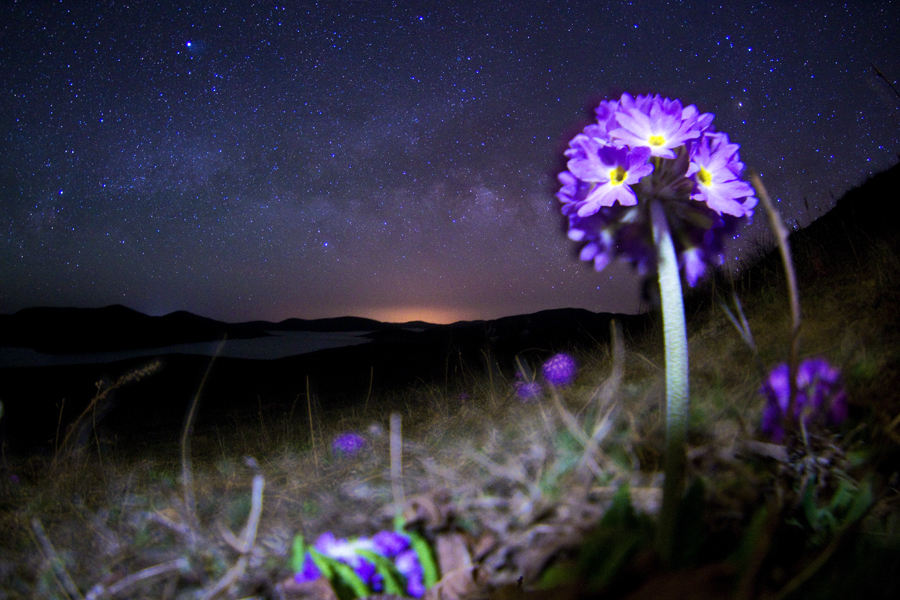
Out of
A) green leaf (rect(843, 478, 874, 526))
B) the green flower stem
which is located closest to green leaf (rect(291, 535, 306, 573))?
the green flower stem

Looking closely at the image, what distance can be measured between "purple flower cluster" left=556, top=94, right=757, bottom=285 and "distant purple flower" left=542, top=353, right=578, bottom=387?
2.42 metres

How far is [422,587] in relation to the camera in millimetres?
1148

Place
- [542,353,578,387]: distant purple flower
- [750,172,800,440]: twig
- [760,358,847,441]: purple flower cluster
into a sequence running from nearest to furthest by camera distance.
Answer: [750,172,800,440]: twig, [760,358,847,441]: purple flower cluster, [542,353,578,387]: distant purple flower

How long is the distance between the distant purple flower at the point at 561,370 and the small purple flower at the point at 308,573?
8.50ft

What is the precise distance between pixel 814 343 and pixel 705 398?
916 millimetres

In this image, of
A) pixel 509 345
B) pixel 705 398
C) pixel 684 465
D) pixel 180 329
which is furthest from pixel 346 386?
pixel 180 329

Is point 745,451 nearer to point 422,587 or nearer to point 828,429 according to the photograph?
point 828,429

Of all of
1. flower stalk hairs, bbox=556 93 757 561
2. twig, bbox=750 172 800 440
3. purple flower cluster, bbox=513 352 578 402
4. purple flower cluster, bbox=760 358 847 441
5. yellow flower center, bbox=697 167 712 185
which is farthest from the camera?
purple flower cluster, bbox=513 352 578 402

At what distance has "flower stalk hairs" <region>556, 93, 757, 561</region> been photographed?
1.08 metres

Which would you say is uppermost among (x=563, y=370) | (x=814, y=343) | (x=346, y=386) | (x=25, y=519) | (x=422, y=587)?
(x=814, y=343)

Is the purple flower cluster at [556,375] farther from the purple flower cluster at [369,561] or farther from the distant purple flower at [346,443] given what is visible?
the purple flower cluster at [369,561]

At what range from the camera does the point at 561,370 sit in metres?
4.16

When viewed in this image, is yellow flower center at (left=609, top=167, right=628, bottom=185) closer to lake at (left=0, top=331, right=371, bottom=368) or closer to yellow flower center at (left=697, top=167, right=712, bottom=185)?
yellow flower center at (left=697, top=167, right=712, bottom=185)

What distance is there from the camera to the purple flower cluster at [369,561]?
45.5 inches
